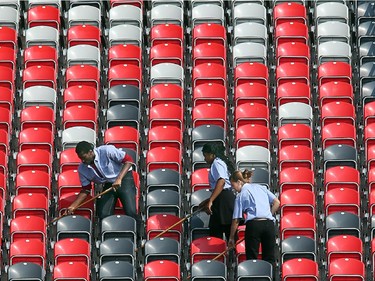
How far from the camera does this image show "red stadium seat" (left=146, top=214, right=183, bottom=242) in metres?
20.2

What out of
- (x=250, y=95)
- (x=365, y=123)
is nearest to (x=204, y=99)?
(x=250, y=95)

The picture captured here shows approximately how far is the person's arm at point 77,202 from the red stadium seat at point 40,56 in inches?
118

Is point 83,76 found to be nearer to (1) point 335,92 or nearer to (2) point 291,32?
(2) point 291,32

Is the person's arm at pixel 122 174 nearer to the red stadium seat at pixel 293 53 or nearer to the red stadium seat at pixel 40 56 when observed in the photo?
the red stadium seat at pixel 40 56

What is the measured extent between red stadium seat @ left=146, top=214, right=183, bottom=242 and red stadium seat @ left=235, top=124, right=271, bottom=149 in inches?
65.4

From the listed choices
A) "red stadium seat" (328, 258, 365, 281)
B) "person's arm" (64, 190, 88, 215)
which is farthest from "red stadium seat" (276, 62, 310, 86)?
"red stadium seat" (328, 258, 365, 281)

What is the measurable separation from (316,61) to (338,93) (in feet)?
3.81

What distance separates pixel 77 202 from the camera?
20406mm

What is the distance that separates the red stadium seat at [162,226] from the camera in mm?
20234

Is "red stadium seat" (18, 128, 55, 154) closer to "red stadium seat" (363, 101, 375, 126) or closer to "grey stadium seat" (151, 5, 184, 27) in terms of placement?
"grey stadium seat" (151, 5, 184, 27)

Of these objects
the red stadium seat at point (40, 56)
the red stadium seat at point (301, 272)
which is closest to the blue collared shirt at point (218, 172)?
the red stadium seat at point (301, 272)

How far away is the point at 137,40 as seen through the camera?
77.3ft

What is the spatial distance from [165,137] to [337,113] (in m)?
2.21

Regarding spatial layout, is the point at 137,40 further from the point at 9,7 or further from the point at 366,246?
the point at 366,246
